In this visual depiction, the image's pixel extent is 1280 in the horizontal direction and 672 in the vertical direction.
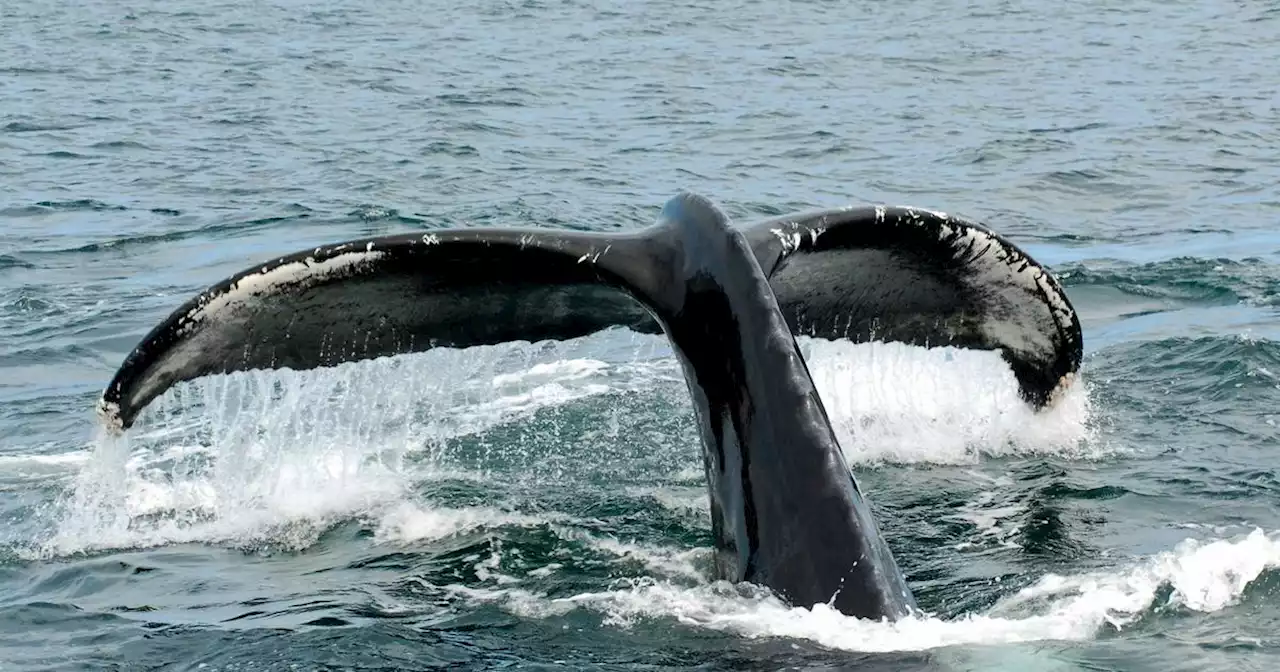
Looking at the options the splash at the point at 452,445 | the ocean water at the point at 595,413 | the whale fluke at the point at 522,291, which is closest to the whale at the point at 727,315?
the whale fluke at the point at 522,291

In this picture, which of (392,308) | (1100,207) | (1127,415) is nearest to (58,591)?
(392,308)

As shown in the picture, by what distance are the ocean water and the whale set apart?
0.56 ft

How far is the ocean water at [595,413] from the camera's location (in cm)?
664

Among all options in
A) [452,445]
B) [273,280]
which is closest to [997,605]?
[273,280]

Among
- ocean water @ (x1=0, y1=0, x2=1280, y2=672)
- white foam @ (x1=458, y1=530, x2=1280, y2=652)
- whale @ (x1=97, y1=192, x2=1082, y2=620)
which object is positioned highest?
whale @ (x1=97, y1=192, x2=1082, y2=620)

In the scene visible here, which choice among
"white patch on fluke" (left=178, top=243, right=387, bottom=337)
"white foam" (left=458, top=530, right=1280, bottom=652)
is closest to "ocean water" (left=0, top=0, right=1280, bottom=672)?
"white foam" (left=458, top=530, right=1280, bottom=652)

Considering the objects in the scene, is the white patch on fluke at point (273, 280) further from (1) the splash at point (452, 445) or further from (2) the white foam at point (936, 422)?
(2) the white foam at point (936, 422)

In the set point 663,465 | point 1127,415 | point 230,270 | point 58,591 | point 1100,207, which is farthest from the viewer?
point 1100,207

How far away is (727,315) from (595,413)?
399 cm

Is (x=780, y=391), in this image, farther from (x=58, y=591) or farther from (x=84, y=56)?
(x=84, y=56)

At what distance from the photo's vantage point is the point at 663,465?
29.3ft

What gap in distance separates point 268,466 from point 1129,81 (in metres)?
20.2

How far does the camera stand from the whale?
5.67 metres

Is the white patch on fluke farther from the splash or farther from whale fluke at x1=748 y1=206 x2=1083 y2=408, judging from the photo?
whale fluke at x1=748 y1=206 x2=1083 y2=408
